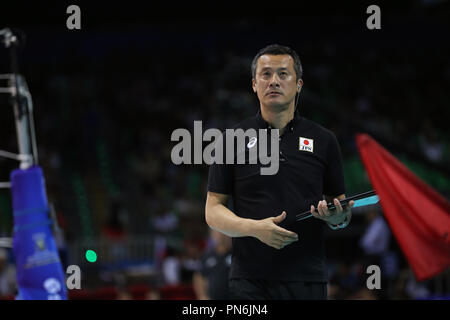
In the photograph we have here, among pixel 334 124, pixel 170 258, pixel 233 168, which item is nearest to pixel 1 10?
pixel 170 258

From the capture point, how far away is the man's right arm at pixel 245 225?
278 centimetres

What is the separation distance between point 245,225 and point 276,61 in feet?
2.73

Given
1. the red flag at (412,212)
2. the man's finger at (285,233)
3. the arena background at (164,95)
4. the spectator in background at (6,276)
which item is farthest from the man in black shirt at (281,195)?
the arena background at (164,95)

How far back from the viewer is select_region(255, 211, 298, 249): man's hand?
2.77 meters

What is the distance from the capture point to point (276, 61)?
3.11 m

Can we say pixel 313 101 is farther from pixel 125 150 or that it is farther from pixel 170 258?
pixel 125 150

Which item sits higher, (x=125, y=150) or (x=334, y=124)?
(x=334, y=124)

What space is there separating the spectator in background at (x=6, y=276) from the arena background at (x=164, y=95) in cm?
152

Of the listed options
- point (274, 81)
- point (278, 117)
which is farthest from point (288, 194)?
point (274, 81)

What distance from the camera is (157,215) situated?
13203 millimetres

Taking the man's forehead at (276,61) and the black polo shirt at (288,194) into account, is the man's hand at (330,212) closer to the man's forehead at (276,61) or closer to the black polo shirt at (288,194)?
the black polo shirt at (288,194)

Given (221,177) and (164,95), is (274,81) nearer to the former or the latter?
(221,177)

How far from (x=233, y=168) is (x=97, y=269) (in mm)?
7889
